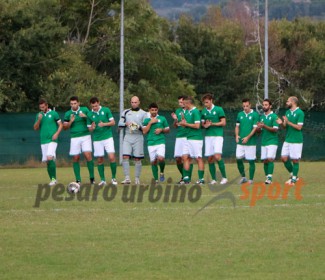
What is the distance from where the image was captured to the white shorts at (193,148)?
2050 centimetres

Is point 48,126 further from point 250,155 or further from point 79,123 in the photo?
point 250,155

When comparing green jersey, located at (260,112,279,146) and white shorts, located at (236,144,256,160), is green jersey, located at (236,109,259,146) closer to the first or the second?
white shorts, located at (236,144,256,160)

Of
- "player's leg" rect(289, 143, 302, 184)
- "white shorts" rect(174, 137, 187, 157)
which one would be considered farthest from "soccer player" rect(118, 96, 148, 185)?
"player's leg" rect(289, 143, 302, 184)

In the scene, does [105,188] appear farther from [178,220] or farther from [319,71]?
[319,71]

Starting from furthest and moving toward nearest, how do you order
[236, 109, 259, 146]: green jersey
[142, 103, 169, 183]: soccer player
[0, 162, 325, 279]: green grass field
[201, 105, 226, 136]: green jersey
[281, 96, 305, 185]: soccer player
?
[236, 109, 259, 146]: green jersey → [201, 105, 226, 136]: green jersey → [142, 103, 169, 183]: soccer player → [281, 96, 305, 185]: soccer player → [0, 162, 325, 279]: green grass field

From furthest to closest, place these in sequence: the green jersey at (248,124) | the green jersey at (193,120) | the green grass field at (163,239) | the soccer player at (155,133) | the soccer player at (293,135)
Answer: the green jersey at (248,124), the green jersey at (193,120), the soccer player at (155,133), the soccer player at (293,135), the green grass field at (163,239)

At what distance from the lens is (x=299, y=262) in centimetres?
990

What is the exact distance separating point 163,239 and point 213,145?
9329 mm

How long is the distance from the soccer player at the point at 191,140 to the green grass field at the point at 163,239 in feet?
10.9

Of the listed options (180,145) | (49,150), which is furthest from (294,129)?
(49,150)

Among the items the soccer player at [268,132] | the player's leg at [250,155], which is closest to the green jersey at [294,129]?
the soccer player at [268,132]

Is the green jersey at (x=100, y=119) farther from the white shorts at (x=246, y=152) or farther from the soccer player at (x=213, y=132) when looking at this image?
the white shorts at (x=246, y=152)

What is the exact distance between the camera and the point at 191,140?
67.7ft

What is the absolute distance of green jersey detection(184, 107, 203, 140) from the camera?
2039cm
